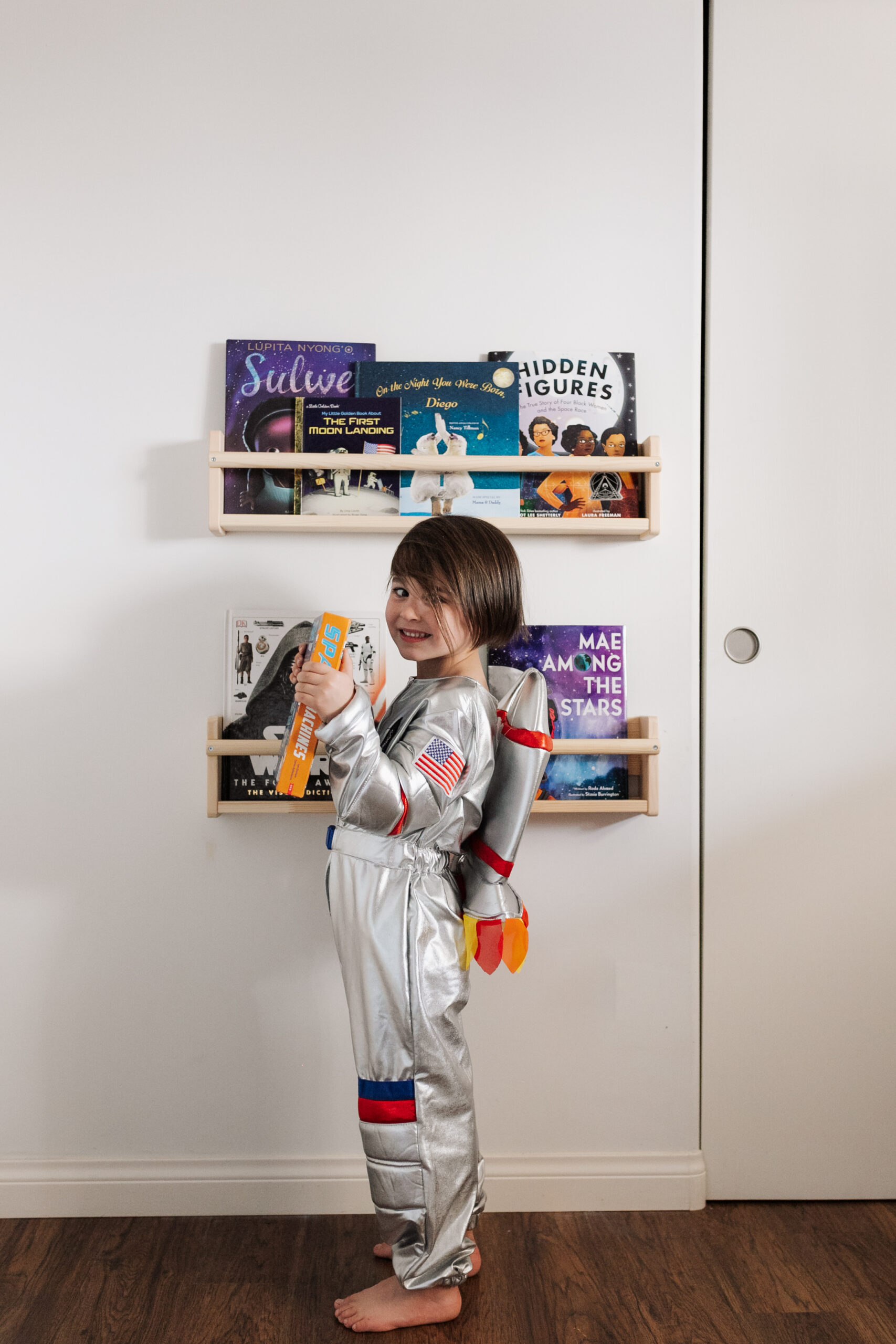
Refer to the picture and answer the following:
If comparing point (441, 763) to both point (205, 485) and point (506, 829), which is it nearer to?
point (506, 829)

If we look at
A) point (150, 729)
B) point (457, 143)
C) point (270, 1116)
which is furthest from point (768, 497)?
point (270, 1116)

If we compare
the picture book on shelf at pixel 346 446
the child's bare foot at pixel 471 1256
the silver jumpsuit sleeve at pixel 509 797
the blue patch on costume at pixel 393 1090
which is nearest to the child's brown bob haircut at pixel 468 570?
the silver jumpsuit sleeve at pixel 509 797

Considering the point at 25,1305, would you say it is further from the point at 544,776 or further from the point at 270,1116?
the point at 544,776

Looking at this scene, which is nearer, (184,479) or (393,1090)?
(393,1090)

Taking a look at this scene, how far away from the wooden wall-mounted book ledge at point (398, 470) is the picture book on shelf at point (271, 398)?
0.03 m

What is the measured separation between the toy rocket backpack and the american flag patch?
114mm

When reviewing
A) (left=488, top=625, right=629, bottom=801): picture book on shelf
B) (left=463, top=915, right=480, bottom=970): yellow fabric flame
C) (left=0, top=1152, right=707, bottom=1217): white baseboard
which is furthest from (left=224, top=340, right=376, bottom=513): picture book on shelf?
(left=0, top=1152, right=707, bottom=1217): white baseboard

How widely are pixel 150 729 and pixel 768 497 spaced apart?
1115mm

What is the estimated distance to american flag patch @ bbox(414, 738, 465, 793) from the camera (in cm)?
112

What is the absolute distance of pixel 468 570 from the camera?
1.19 m

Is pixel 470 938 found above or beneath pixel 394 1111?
above

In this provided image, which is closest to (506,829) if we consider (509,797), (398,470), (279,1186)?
(509,797)

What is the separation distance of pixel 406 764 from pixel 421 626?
199 mm

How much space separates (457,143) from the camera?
148cm
